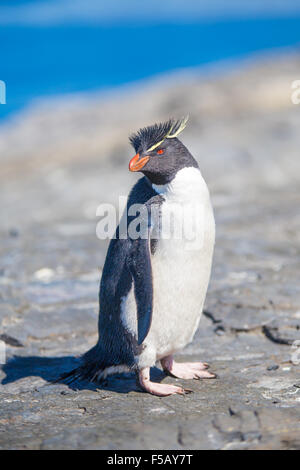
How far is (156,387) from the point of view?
3.29 meters

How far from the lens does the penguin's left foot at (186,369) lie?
11.7 feet

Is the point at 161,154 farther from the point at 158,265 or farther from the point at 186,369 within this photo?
the point at 186,369

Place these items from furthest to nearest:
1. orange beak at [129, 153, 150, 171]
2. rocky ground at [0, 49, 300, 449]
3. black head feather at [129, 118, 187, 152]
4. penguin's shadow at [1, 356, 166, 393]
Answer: penguin's shadow at [1, 356, 166, 393]
black head feather at [129, 118, 187, 152]
orange beak at [129, 153, 150, 171]
rocky ground at [0, 49, 300, 449]

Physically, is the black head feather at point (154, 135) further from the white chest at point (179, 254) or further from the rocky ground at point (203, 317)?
the rocky ground at point (203, 317)

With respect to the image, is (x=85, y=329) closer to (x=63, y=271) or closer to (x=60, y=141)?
(x=63, y=271)

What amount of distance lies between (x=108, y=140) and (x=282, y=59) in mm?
13804

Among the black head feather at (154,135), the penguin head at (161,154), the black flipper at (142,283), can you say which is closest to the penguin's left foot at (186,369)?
the black flipper at (142,283)

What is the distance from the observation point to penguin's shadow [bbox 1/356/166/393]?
11.5 feet

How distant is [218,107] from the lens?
17.4m

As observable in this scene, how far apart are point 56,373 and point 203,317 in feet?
4.14

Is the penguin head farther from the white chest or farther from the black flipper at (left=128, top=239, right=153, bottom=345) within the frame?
the black flipper at (left=128, top=239, right=153, bottom=345)

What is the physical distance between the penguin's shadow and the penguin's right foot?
8 cm

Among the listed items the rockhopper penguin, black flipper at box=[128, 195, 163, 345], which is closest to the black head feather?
the rockhopper penguin
